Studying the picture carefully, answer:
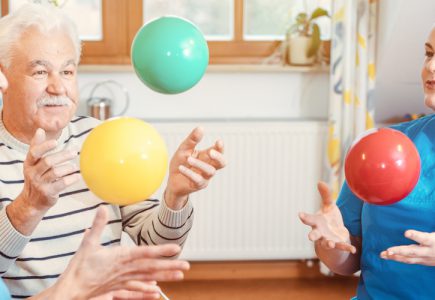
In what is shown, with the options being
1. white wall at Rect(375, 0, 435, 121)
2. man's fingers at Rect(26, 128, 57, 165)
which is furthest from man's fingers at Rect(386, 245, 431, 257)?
white wall at Rect(375, 0, 435, 121)

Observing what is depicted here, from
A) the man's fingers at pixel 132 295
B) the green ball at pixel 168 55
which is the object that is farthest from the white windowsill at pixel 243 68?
the man's fingers at pixel 132 295

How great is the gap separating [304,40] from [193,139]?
Result: 2100mm

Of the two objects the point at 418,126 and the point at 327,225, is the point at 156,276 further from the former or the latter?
the point at 418,126

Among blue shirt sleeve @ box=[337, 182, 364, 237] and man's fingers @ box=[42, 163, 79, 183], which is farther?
blue shirt sleeve @ box=[337, 182, 364, 237]

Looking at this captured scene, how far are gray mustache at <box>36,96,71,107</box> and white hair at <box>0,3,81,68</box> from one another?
12 centimetres

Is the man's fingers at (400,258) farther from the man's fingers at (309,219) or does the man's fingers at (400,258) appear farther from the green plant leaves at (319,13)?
the green plant leaves at (319,13)

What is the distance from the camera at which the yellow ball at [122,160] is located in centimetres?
127

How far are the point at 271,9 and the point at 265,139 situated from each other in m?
0.73

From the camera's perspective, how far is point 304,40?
3.45 meters

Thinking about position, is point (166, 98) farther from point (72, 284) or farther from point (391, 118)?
point (72, 284)

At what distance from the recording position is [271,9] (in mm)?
3670

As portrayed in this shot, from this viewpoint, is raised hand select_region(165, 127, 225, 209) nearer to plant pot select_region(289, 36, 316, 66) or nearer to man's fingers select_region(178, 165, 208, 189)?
man's fingers select_region(178, 165, 208, 189)

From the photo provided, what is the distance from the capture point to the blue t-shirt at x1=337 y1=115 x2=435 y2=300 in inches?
61.4

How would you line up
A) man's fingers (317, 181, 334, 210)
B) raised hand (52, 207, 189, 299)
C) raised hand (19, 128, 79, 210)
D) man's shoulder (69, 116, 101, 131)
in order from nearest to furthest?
raised hand (52, 207, 189, 299) → raised hand (19, 128, 79, 210) → man's fingers (317, 181, 334, 210) → man's shoulder (69, 116, 101, 131)
